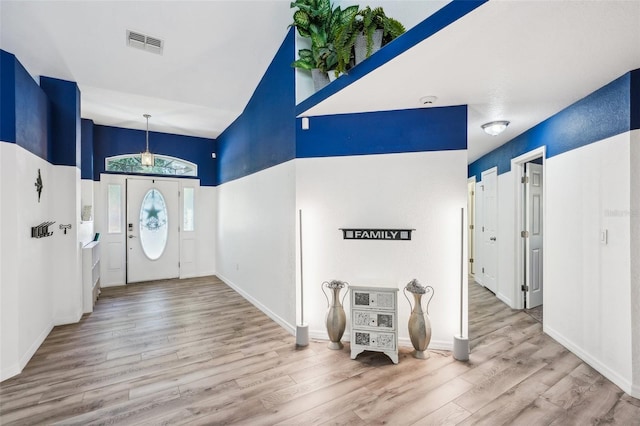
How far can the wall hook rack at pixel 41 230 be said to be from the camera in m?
2.86

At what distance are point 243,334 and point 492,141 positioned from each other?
428 centimetres

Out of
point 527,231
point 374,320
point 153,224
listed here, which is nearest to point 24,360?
point 374,320

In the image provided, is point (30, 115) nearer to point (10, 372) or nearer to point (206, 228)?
point (10, 372)

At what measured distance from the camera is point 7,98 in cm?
249

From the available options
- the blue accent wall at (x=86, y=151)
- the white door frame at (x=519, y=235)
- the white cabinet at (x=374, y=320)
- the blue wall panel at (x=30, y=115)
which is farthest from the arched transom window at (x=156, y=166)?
the white door frame at (x=519, y=235)

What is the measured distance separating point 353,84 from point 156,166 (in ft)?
16.4

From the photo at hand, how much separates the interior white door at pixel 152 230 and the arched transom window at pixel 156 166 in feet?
0.67

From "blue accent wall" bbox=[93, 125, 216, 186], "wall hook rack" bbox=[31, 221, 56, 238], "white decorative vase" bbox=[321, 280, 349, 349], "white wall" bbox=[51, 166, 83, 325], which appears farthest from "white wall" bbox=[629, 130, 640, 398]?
"blue accent wall" bbox=[93, 125, 216, 186]

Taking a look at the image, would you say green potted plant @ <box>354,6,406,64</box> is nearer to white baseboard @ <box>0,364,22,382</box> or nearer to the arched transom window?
white baseboard @ <box>0,364,22,382</box>

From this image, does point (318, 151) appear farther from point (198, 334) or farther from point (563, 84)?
point (198, 334)

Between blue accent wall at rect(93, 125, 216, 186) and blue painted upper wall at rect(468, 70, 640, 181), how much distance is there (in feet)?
18.6

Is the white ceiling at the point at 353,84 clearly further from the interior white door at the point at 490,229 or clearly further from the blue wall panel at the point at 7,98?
the interior white door at the point at 490,229

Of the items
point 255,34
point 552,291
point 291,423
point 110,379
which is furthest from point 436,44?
point 110,379

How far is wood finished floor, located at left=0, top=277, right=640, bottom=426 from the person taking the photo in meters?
2.00
